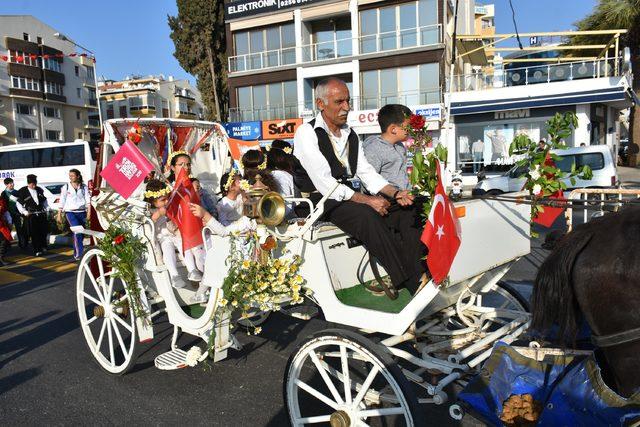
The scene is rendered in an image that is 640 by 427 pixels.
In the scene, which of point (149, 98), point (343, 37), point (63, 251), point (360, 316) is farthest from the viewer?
point (149, 98)

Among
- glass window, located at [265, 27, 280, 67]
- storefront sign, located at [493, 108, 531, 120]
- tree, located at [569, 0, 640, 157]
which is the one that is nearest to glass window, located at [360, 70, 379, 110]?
glass window, located at [265, 27, 280, 67]

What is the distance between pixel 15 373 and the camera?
15.0 feet

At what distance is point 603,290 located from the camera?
2105mm

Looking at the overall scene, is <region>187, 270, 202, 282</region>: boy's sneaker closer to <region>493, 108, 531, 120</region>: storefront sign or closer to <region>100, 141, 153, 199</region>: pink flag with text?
<region>100, 141, 153, 199</region>: pink flag with text

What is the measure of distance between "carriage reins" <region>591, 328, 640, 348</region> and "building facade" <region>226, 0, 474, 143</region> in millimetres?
23927

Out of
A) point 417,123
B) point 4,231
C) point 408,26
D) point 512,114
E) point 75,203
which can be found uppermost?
point 408,26

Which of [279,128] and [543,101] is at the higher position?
[543,101]

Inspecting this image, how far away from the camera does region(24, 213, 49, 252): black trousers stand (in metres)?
11.2

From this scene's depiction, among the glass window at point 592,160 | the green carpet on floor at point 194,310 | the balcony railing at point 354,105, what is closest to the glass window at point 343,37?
the balcony railing at point 354,105

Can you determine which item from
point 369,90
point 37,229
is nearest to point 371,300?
point 37,229

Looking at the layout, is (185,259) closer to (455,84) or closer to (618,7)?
(455,84)

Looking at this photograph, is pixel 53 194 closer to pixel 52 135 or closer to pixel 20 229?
pixel 20 229

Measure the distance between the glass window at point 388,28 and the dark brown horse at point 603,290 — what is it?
26.1 meters

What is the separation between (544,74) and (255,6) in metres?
Result: 17.1
